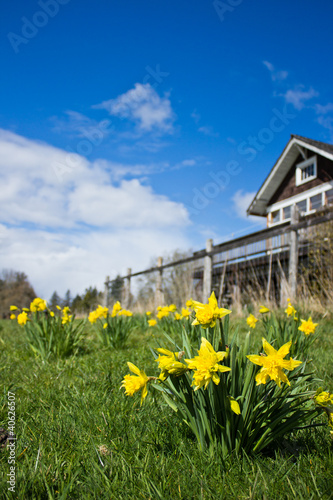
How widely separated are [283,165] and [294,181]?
3.56ft

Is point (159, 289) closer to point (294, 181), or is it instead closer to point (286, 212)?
point (286, 212)

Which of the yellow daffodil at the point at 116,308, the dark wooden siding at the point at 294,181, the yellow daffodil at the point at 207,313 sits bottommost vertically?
the yellow daffodil at the point at 116,308

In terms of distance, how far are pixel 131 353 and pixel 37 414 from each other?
155cm

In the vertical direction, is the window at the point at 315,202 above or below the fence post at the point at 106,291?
above

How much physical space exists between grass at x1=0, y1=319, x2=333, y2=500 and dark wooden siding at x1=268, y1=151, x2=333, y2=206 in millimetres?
14848

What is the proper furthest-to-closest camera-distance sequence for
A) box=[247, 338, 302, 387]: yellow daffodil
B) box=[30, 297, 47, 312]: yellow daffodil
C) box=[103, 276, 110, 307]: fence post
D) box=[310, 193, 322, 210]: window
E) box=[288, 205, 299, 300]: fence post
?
box=[103, 276, 110, 307]: fence post < box=[310, 193, 322, 210]: window < box=[288, 205, 299, 300]: fence post < box=[30, 297, 47, 312]: yellow daffodil < box=[247, 338, 302, 387]: yellow daffodil

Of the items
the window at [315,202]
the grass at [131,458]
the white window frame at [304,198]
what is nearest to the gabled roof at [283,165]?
the white window frame at [304,198]

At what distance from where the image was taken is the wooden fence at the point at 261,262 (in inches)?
249

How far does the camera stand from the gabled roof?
14586 millimetres

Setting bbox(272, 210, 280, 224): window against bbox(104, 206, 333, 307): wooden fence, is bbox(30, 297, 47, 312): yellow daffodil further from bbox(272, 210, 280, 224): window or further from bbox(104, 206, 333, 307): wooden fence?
bbox(272, 210, 280, 224): window

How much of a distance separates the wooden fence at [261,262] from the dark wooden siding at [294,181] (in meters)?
5.27

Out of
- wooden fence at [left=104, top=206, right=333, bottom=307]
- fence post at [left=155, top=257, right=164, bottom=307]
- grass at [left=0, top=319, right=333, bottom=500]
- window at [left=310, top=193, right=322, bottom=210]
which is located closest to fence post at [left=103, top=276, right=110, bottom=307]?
wooden fence at [left=104, top=206, right=333, bottom=307]

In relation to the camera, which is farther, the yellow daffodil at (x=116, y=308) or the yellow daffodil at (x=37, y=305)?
the yellow daffodil at (x=116, y=308)

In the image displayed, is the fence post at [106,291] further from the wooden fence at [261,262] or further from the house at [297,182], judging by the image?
the house at [297,182]
